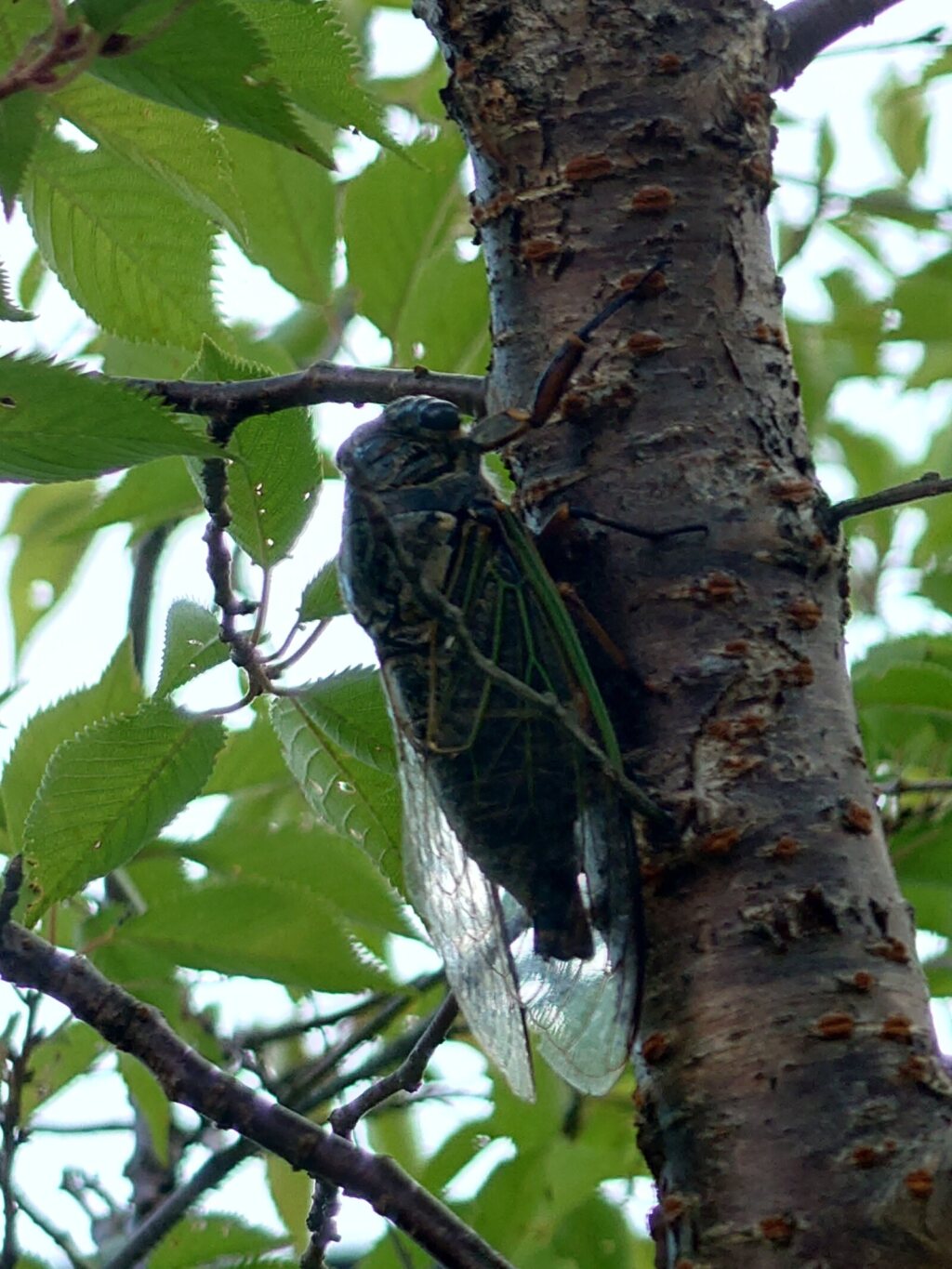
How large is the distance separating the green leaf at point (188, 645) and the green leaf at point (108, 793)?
44 mm

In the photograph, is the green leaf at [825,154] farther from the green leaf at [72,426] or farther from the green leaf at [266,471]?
the green leaf at [72,426]

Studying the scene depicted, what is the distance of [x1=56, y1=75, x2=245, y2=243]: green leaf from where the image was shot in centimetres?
140

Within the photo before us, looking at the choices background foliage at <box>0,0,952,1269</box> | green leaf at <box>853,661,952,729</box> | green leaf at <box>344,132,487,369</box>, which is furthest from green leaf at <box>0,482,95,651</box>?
green leaf at <box>853,661,952,729</box>

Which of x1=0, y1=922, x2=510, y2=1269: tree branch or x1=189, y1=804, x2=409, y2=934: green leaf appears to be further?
x1=189, y1=804, x2=409, y2=934: green leaf

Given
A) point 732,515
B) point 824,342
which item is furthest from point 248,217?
point 824,342

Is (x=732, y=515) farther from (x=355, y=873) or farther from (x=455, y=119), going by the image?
(x=355, y=873)

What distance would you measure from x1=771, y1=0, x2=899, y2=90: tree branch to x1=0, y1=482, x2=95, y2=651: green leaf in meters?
1.52

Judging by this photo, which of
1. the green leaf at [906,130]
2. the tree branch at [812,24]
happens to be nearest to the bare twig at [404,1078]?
the tree branch at [812,24]

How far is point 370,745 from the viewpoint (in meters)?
1.57

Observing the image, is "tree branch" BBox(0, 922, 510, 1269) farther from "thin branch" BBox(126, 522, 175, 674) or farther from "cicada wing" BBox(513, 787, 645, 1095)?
"thin branch" BBox(126, 522, 175, 674)

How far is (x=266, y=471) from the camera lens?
1535 millimetres

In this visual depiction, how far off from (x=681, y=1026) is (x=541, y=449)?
56 cm

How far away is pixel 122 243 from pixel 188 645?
0.42 meters

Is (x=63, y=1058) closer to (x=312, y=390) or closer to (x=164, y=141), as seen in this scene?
(x=312, y=390)
